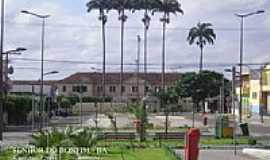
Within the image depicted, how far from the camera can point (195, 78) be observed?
5285 inches

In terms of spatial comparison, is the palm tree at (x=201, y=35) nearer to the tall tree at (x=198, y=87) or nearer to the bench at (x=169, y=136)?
the tall tree at (x=198, y=87)

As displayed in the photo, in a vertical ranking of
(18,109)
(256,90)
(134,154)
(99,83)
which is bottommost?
(134,154)

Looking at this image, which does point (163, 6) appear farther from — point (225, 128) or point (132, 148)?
point (132, 148)

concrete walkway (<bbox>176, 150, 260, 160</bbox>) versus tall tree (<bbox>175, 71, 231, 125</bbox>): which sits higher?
tall tree (<bbox>175, 71, 231, 125</bbox>)

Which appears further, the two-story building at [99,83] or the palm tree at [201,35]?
the two-story building at [99,83]

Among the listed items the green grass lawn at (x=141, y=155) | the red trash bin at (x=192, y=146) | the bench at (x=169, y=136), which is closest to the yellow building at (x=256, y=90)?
the bench at (x=169, y=136)

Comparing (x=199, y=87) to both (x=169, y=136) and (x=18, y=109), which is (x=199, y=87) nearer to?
(x=18, y=109)

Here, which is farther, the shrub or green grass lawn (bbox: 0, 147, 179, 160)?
the shrub

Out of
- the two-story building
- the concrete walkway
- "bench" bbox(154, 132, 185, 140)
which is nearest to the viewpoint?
the concrete walkway

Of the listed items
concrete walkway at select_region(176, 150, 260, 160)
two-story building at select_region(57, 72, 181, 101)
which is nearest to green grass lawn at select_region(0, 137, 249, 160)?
concrete walkway at select_region(176, 150, 260, 160)

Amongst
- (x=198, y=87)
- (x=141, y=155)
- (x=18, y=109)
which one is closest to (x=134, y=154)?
(x=141, y=155)

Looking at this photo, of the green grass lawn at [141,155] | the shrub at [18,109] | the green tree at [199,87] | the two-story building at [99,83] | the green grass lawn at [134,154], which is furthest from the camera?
the two-story building at [99,83]

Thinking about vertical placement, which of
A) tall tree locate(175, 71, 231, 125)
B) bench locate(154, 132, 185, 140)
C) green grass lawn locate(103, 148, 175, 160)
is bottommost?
bench locate(154, 132, 185, 140)

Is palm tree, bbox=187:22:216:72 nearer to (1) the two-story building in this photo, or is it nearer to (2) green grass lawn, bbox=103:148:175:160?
(1) the two-story building
